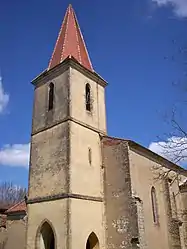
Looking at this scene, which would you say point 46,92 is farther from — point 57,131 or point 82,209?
point 82,209

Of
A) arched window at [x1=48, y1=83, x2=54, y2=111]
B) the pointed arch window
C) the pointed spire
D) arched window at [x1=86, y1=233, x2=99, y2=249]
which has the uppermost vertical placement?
the pointed spire

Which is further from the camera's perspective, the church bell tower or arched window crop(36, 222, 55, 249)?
arched window crop(36, 222, 55, 249)

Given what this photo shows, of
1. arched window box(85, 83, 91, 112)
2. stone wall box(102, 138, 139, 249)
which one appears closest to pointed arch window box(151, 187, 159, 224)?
stone wall box(102, 138, 139, 249)

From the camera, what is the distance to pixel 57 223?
597 inches

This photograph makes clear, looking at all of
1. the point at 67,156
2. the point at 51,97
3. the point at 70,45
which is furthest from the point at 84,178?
the point at 70,45

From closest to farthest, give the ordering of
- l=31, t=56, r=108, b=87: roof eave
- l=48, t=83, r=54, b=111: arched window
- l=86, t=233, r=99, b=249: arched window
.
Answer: l=86, t=233, r=99, b=249: arched window → l=31, t=56, r=108, b=87: roof eave → l=48, t=83, r=54, b=111: arched window

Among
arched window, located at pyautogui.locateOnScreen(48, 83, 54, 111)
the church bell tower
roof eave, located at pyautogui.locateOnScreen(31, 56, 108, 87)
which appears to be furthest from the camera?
arched window, located at pyautogui.locateOnScreen(48, 83, 54, 111)

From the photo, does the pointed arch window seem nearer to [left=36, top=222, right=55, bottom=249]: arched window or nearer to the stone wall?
the stone wall

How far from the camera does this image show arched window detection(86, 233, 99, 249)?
16.2 metres

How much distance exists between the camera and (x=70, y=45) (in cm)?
2111

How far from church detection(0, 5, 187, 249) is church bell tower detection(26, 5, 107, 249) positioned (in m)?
0.05

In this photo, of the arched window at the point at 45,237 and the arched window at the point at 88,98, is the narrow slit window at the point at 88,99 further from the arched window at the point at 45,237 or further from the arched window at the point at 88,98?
the arched window at the point at 45,237

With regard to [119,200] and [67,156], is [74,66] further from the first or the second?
[119,200]

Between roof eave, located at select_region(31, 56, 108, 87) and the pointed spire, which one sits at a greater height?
the pointed spire
